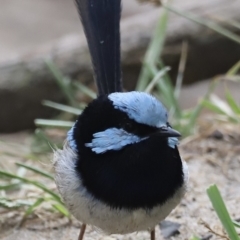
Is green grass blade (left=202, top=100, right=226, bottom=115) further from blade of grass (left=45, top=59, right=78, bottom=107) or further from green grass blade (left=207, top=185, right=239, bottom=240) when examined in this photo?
green grass blade (left=207, top=185, right=239, bottom=240)

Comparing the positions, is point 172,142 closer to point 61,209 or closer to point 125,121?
point 125,121

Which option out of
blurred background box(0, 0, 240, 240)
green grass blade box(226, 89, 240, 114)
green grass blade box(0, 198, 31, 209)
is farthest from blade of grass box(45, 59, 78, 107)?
green grass blade box(0, 198, 31, 209)

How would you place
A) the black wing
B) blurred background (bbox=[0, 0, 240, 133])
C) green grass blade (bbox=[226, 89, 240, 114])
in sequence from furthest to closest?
blurred background (bbox=[0, 0, 240, 133]) < green grass blade (bbox=[226, 89, 240, 114]) < the black wing

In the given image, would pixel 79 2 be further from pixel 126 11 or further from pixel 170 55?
pixel 126 11

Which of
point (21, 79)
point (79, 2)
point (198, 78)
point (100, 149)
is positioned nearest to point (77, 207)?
point (100, 149)

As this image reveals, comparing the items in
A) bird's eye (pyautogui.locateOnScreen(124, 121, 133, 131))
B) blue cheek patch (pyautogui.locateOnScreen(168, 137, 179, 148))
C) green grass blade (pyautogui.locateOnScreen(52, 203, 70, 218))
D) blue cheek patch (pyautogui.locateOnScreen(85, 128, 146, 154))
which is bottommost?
green grass blade (pyautogui.locateOnScreen(52, 203, 70, 218))

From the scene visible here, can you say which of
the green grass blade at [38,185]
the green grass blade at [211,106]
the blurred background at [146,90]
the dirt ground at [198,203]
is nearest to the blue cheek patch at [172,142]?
the dirt ground at [198,203]
